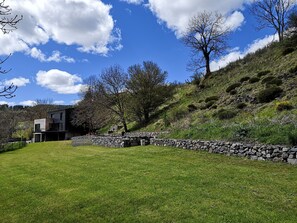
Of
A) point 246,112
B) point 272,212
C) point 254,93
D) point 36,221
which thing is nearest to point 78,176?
point 36,221

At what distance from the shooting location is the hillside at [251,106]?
1266cm

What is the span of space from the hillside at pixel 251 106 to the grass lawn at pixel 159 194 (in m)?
2.62

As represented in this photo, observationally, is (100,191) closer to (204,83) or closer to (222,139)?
(222,139)

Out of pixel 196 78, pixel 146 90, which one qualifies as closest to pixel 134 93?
pixel 146 90

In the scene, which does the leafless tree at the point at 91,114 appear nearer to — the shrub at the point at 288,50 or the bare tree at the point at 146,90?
the bare tree at the point at 146,90

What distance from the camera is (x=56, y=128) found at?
188 feet

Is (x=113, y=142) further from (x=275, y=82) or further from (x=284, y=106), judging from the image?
(x=275, y=82)

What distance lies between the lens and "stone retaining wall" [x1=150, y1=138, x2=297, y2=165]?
9.64 metres

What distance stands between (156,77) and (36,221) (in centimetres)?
3099

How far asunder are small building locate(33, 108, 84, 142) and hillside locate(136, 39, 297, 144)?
87.1 ft

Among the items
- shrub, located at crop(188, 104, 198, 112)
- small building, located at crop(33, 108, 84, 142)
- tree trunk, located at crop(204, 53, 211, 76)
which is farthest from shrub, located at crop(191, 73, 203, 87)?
small building, located at crop(33, 108, 84, 142)

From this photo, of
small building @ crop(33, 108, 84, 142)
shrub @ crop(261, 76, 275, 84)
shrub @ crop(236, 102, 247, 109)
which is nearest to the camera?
shrub @ crop(236, 102, 247, 109)

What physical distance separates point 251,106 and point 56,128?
1864 inches

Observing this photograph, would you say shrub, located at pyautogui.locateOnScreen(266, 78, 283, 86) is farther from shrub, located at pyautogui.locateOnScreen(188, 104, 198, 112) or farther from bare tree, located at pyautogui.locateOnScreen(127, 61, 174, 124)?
bare tree, located at pyautogui.locateOnScreen(127, 61, 174, 124)
